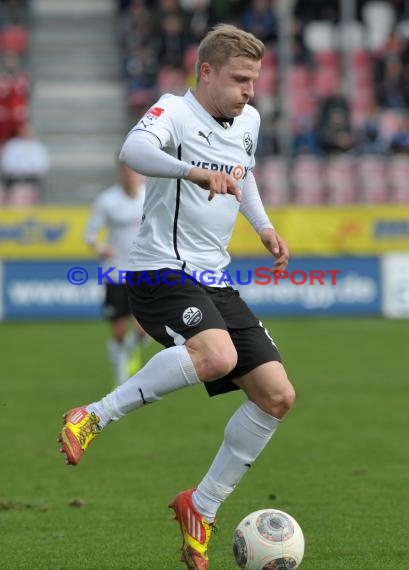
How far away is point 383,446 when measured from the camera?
9688 mm

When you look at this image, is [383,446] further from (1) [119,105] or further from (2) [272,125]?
(1) [119,105]

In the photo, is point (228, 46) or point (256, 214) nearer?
point (228, 46)

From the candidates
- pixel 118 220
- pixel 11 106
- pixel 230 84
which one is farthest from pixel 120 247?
pixel 11 106

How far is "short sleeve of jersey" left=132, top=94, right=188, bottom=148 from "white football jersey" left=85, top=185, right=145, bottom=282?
747cm

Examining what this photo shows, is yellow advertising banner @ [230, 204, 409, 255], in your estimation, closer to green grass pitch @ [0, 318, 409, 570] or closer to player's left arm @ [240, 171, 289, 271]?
green grass pitch @ [0, 318, 409, 570]

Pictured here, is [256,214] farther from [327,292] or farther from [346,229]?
[346,229]

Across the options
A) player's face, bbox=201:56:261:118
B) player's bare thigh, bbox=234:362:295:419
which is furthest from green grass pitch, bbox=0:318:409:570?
player's face, bbox=201:56:261:118

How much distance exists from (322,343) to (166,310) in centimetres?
1176

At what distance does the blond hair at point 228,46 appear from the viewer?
5.96 m

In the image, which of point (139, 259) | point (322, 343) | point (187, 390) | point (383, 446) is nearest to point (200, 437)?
point (383, 446)

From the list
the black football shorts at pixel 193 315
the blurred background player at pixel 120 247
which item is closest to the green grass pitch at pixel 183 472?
the blurred background player at pixel 120 247

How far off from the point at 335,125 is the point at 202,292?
58.1 feet

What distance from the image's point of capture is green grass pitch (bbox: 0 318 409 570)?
6.55 meters

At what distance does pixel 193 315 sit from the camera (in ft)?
19.5
